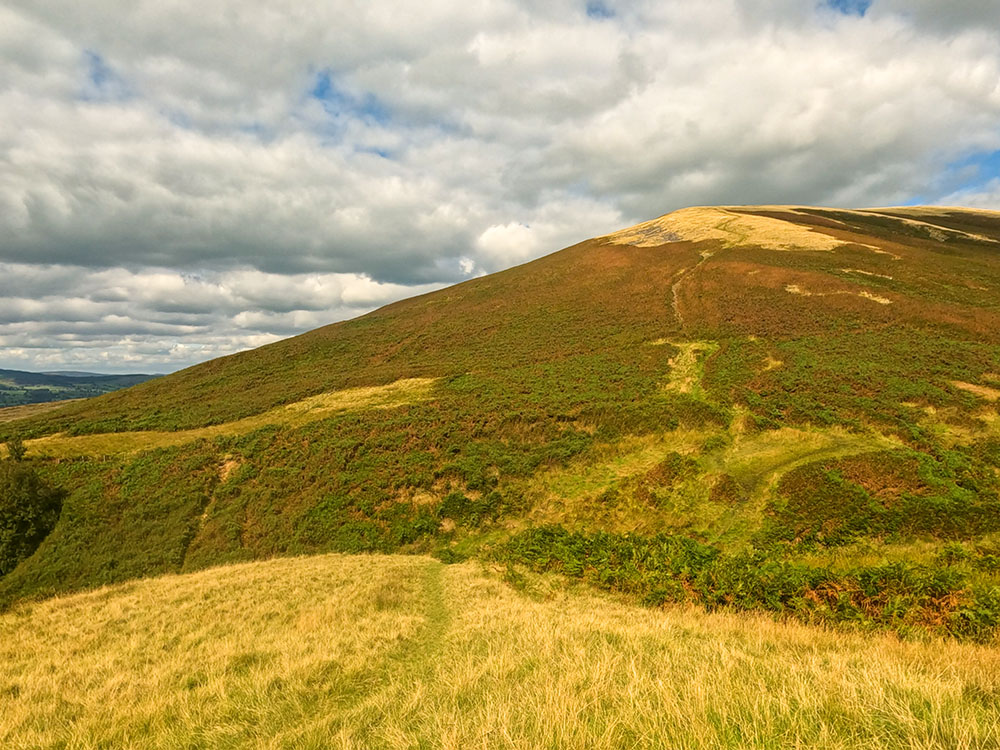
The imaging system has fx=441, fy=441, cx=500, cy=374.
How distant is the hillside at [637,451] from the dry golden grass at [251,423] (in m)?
0.26

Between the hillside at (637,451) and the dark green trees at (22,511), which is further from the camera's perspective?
the dark green trees at (22,511)

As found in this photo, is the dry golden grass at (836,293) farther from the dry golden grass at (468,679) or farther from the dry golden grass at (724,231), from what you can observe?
the dry golden grass at (468,679)

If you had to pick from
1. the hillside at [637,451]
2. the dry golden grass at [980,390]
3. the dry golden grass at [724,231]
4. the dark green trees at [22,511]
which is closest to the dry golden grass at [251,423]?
the hillside at [637,451]

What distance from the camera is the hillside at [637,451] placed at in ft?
49.1

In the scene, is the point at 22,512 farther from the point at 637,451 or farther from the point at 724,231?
the point at 724,231

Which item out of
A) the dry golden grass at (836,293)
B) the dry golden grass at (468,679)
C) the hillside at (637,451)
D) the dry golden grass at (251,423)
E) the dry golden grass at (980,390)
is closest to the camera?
the dry golden grass at (468,679)

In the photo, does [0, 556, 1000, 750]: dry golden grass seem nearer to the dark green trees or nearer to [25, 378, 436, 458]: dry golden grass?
the dark green trees

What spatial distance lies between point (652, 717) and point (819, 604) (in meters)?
10.2

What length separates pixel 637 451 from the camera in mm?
24672

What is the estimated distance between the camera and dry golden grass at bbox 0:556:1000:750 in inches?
160

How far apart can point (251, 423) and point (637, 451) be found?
29558 mm

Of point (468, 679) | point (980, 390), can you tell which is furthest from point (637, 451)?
point (468, 679)

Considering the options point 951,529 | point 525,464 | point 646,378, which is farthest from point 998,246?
point 525,464

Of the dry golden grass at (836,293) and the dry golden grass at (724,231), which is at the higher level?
the dry golden grass at (724,231)
